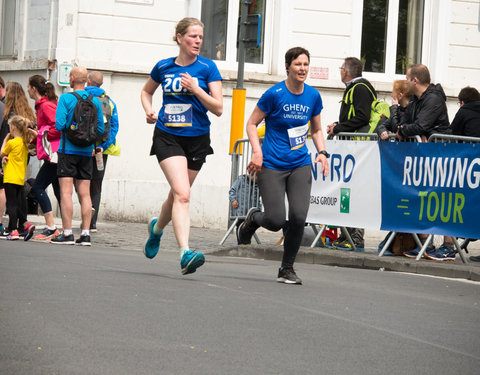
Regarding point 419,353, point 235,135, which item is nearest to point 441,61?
point 235,135

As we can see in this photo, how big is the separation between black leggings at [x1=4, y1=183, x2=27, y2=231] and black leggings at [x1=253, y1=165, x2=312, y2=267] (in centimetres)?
447

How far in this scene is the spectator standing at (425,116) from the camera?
1174 cm

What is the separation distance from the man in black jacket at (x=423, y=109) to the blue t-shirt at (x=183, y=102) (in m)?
3.78

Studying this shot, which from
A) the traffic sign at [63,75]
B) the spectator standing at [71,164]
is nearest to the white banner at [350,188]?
the spectator standing at [71,164]

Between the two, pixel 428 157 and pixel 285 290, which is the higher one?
pixel 428 157

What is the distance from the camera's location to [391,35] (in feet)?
62.9

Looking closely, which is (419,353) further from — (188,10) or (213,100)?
(188,10)

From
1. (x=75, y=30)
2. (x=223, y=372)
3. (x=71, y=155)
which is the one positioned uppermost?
(x=75, y=30)

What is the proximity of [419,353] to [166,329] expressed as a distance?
138cm

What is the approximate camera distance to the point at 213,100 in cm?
838

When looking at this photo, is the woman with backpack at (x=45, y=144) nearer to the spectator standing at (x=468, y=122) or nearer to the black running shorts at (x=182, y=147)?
the black running shorts at (x=182, y=147)

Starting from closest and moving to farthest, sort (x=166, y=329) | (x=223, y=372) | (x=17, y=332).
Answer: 1. (x=223, y=372)
2. (x=17, y=332)
3. (x=166, y=329)

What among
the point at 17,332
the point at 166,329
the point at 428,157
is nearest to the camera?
the point at 17,332

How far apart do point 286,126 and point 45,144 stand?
471cm
